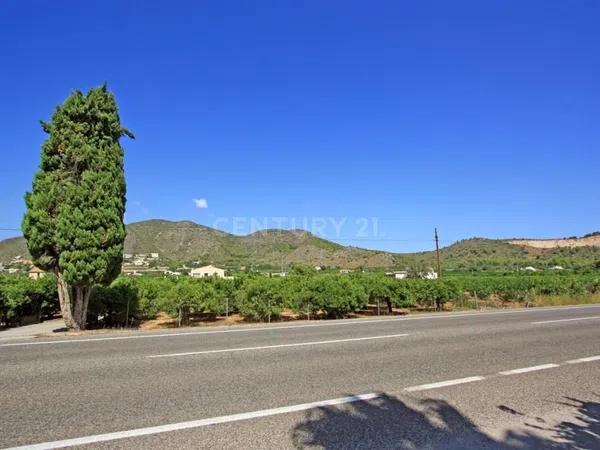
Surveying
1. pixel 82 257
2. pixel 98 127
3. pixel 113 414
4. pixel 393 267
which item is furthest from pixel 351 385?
pixel 393 267

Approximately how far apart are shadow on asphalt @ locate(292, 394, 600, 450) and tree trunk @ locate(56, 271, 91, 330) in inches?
455

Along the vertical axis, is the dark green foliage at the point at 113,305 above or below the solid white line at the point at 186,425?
above

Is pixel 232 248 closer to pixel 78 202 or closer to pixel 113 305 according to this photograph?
pixel 113 305

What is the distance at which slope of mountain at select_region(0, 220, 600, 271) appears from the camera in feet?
285

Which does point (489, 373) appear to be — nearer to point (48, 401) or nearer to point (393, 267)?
point (48, 401)

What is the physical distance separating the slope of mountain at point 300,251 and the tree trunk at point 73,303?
214 feet

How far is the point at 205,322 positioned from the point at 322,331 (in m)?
7.69

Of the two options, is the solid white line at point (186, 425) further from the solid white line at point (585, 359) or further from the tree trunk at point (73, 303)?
the tree trunk at point (73, 303)

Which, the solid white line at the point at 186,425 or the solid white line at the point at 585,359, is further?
the solid white line at the point at 585,359

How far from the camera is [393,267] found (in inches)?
3455

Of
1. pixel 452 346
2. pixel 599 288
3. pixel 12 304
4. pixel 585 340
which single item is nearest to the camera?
pixel 452 346

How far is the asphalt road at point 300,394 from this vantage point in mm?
4430

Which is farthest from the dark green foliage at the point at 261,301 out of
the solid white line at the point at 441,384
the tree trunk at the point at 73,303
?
the solid white line at the point at 441,384

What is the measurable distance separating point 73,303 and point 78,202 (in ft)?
10.7
